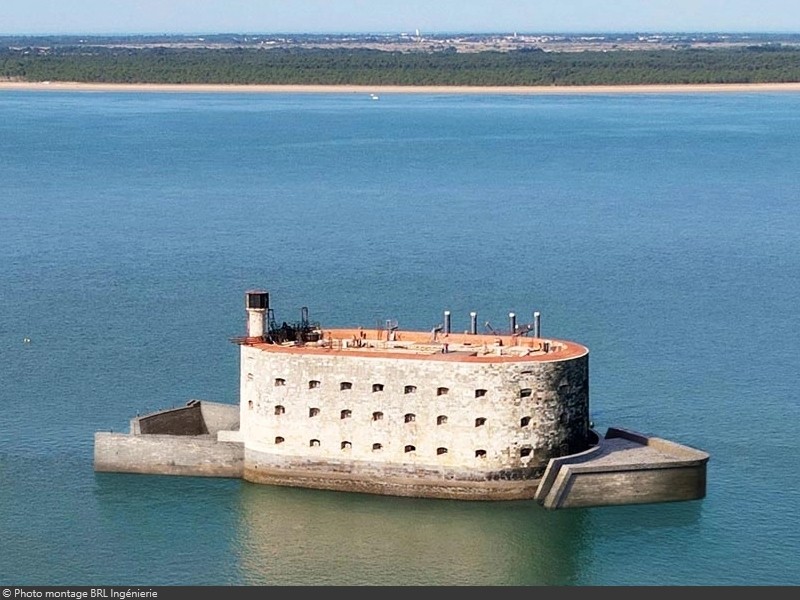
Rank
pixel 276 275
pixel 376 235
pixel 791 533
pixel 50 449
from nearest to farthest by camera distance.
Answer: pixel 791 533 < pixel 50 449 < pixel 276 275 < pixel 376 235

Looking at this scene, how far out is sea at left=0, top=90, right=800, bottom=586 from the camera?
4316cm

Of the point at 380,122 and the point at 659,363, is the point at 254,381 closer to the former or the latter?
the point at 659,363

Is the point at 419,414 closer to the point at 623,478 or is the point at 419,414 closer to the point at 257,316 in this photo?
the point at 623,478

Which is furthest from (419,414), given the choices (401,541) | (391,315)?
(391,315)

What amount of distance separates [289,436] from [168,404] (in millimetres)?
9529

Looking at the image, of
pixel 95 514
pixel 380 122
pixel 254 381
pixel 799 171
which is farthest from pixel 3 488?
pixel 380 122

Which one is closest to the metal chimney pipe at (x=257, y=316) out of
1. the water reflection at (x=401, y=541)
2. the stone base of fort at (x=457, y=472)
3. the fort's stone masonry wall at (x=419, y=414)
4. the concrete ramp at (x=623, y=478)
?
the fort's stone masonry wall at (x=419, y=414)

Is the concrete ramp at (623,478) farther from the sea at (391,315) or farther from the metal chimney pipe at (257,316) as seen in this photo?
the metal chimney pipe at (257,316)

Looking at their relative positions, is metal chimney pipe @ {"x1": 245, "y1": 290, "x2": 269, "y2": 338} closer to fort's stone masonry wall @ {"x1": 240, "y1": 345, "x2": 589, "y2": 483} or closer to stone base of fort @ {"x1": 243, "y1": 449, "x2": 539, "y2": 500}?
fort's stone masonry wall @ {"x1": 240, "y1": 345, "x2": 589, "y2": 483}

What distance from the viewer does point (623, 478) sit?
4494 centimetres

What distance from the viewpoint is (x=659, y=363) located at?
200 feet

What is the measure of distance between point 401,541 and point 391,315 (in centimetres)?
2493

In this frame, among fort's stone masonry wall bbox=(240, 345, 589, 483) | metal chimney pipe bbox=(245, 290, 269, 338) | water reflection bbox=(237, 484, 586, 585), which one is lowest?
water reflection bbox=(237, 484, 586, 585)

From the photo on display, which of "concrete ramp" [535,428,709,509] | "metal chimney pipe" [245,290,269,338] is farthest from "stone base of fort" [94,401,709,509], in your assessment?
"metal chimney pipe" [245,290,269,338]
